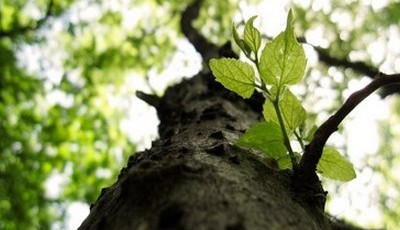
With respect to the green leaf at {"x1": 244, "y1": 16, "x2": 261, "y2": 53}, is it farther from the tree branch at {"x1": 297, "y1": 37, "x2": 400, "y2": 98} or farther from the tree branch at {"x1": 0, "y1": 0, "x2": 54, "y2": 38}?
the tree branch at {"x1": 0, "y1": 0, "x2": 54, "y2": 38}

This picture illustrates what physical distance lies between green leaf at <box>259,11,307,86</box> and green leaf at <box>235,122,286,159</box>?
0.47ft

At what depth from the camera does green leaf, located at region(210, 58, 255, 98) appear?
142 centimetres

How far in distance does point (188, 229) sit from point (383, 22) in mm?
6515

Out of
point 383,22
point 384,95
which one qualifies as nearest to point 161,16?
point 383,22

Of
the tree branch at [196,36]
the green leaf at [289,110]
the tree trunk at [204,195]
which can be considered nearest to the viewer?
the tree trunk at [204,195]

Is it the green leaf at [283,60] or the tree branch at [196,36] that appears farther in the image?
the tree branch at [196,36]

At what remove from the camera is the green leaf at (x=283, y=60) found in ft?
4.37

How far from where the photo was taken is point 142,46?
26.5 feet

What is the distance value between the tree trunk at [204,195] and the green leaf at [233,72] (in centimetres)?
24

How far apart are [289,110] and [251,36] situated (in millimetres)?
280

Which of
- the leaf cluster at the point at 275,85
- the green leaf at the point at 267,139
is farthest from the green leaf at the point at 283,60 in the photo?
the green leaf at the point at 267,139

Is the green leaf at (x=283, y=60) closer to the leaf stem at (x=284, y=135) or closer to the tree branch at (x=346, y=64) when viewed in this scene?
the leaf stem at (x=284, y=135)

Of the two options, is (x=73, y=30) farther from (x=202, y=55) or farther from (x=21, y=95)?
(x=202, y=55)

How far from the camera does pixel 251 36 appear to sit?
1.39 m
